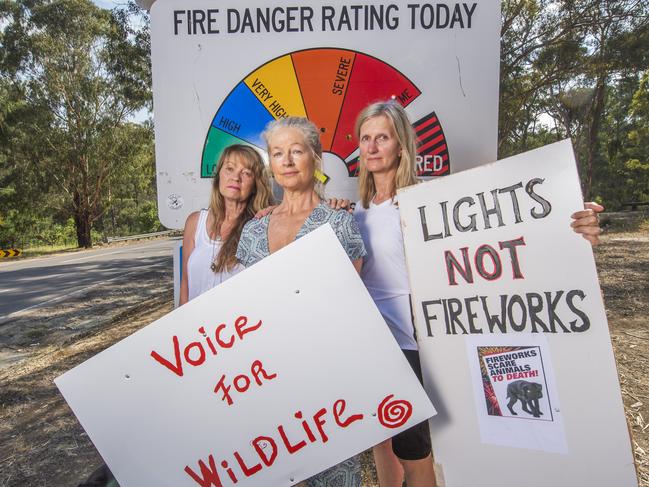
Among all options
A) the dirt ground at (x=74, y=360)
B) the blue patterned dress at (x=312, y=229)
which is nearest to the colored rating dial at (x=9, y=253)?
the dirt ground at (x=74, y=360)

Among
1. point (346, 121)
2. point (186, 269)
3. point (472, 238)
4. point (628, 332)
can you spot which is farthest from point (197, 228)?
point (628, 332)

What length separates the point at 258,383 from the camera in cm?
128

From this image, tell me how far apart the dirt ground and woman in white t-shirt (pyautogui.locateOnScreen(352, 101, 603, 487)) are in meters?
0.77

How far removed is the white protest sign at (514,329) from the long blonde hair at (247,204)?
0.61 metres

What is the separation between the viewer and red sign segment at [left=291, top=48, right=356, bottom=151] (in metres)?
1.91

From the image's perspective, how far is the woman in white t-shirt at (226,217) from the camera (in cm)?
169

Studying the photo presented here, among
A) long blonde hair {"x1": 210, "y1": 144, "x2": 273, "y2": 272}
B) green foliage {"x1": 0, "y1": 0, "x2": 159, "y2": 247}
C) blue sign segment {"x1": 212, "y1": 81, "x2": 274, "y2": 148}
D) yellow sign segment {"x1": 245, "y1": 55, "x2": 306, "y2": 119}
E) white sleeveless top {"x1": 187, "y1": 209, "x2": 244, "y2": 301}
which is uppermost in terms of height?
green foliage {"x1": 0, "y1": 0, "x2": 159, "y2": 247}

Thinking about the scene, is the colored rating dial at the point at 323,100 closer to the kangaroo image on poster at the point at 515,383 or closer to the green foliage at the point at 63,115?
the kangaroo image on poster at the point at 515,383

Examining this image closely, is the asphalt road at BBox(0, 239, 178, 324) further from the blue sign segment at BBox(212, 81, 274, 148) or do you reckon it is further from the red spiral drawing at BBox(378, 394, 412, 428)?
the red spiral drawing at BBox(378, 394, 412, 428)

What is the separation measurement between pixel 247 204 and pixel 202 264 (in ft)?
0.99

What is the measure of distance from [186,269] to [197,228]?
0.18 meters

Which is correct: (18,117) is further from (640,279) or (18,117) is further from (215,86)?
(640,279)

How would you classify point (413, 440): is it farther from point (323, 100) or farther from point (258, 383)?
point (323, 100)

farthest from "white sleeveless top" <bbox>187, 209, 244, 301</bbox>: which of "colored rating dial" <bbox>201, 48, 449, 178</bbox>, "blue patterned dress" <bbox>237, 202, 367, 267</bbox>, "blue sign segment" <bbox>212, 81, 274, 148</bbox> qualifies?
"blue sign segment" <bbox>212, 81, 274, 148</bbox>
